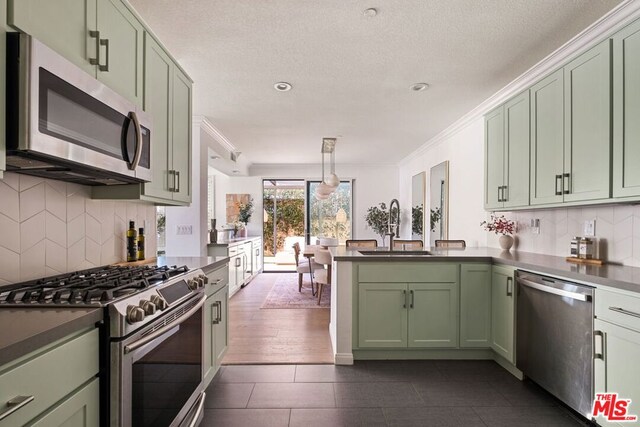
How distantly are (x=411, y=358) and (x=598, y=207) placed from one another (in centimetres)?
181

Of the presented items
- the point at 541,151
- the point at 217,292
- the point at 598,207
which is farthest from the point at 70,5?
the point at 598,207

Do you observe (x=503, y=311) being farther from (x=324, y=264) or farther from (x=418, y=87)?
(x=324, y=264)

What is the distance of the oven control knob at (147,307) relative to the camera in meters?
1.26

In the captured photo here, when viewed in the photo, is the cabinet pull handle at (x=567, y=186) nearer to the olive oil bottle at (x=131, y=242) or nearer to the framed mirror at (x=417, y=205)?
the olive oil bottle at (x=131, y=242)

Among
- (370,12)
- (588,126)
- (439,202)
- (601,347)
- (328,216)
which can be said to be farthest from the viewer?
(328,216)

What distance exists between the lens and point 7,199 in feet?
4.74

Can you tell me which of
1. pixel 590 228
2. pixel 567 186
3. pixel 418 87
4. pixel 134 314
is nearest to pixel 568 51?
pixel 567 186

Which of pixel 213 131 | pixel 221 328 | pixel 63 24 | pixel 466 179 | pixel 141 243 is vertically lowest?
pixel 221 328

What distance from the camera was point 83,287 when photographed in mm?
1355

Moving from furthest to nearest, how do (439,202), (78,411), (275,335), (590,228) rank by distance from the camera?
1. (439,202)
2. (275,335)
3. (590,228)
4. (78,411)

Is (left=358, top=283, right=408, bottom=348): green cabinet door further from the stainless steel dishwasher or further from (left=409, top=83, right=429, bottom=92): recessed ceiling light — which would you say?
(left=409, top=83, right=429, bottom=92): recessed ceiling light

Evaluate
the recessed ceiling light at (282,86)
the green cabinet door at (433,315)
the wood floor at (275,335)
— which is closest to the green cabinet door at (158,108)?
the recessed ceiling light at (282,86)

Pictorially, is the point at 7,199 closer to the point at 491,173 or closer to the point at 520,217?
the point at 491,173

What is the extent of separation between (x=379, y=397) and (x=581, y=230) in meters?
1.96
